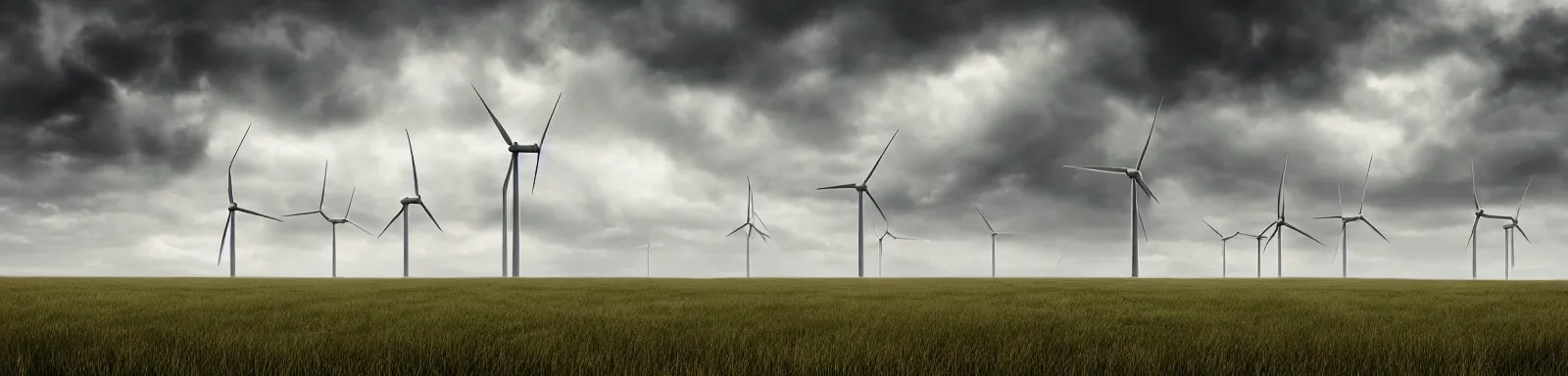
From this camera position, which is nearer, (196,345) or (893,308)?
(196,345)

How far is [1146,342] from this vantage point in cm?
1006

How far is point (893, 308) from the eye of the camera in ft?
54.6

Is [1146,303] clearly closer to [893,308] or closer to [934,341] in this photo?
[893,308]

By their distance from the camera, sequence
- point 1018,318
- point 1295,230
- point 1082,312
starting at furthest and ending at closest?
point 1295,230, point 1082,312, point 1018,318

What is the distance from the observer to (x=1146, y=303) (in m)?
19.4

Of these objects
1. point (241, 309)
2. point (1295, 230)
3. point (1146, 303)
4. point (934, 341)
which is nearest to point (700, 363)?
point (934, 341)

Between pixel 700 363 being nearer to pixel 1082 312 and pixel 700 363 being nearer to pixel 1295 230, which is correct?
pixel 1082 312

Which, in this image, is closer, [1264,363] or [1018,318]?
[1264,363]

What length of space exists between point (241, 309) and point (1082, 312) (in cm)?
1592

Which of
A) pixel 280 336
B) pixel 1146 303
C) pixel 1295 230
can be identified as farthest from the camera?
pixel 1295 230

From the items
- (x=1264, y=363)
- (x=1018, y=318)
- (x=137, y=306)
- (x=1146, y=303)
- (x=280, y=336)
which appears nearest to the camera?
(x=1264, y=363)

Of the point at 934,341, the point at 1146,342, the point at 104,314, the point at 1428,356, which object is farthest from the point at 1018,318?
the point at 104,314

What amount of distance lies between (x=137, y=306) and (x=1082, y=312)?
18.8m

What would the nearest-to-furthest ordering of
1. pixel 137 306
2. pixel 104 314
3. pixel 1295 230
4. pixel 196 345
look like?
pixel 196 345, pixel 104 314, pixel 137 306, pixel 1295 230
